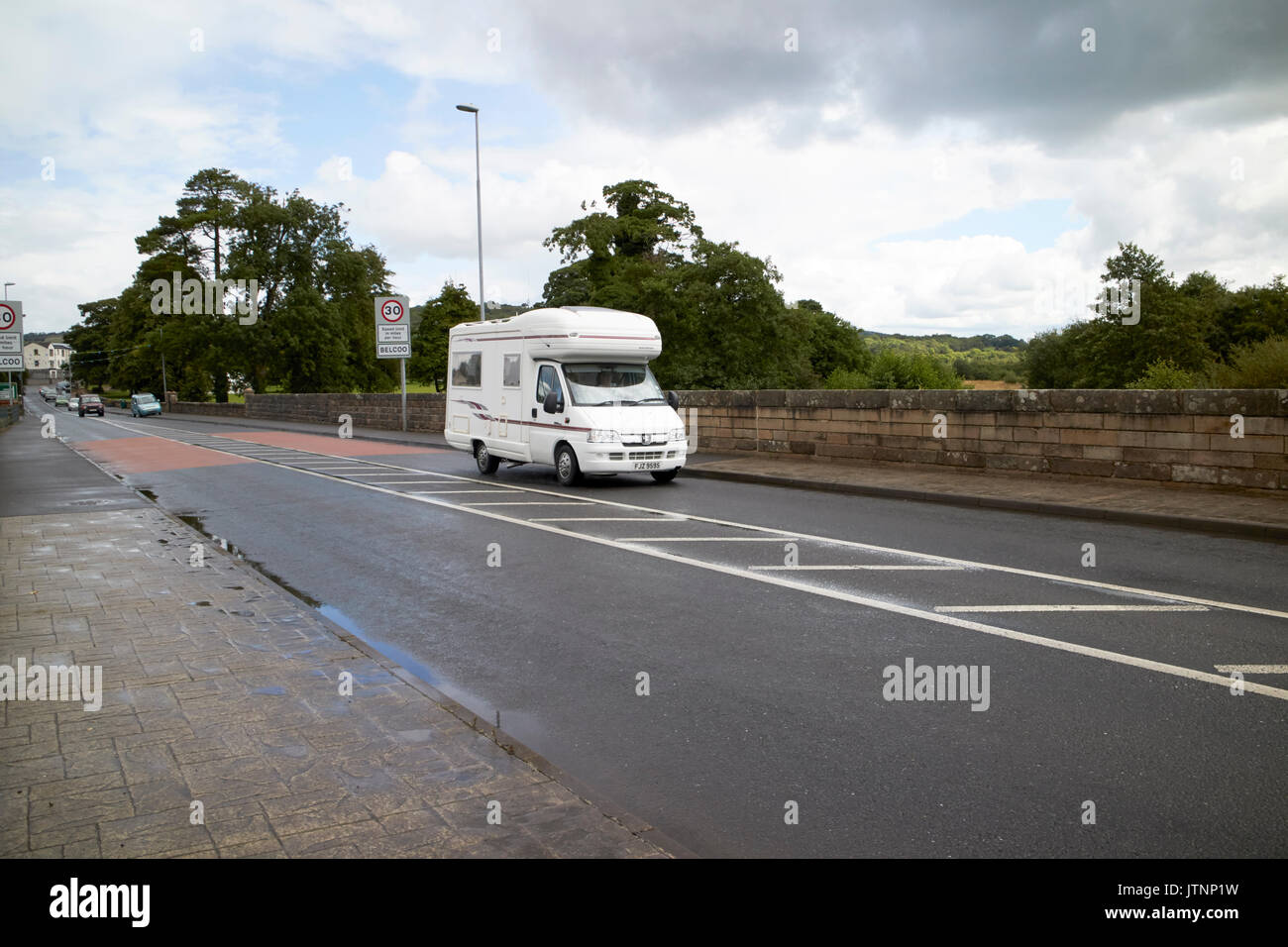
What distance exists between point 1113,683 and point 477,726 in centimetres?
348

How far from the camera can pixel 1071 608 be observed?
6832 mm

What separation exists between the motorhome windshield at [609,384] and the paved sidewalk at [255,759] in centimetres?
895

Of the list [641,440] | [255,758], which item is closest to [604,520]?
[641,440]

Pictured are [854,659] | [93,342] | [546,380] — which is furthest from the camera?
[93,342]

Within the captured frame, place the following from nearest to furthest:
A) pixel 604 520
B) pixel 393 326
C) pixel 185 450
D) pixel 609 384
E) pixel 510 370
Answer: pixel 604 520
pixel 609 384
pixel 510 370
pixel 185 450
pixel 393 326

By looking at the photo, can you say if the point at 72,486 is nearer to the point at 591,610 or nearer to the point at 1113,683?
the point at 591,610

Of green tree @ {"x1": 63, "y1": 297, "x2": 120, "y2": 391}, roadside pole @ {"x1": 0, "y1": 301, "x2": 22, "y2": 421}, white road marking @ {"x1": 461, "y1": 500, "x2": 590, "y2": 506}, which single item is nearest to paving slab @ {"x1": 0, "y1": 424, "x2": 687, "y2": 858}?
white road marking @ {"x1": 461, "y1": 500, "x2": 590, "y2": 506}

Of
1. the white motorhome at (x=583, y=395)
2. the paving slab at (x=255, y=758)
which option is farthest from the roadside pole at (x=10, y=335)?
the paving slab at (x=255, y=758)

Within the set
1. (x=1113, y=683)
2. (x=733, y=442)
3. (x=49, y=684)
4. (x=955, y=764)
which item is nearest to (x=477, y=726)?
(x=955, y=764)

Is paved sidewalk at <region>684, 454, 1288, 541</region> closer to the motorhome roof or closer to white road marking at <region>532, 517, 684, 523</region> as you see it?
the motorhome roof

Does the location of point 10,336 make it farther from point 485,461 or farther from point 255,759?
point 255,759

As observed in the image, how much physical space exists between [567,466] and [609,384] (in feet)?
5.09

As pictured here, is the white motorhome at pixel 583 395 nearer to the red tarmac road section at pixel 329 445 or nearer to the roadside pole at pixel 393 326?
the red tarmac road section at pixel 329 445

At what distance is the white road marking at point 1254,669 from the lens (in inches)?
208
